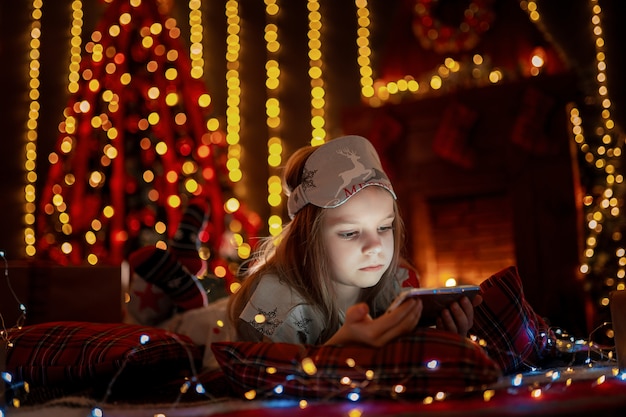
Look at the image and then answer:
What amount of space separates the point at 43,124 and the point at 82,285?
277cm

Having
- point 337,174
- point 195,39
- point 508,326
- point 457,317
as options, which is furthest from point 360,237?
point 195,39

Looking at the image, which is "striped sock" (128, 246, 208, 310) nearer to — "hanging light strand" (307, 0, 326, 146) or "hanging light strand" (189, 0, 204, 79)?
"hanging light strand" (307, 0, 326, 146)

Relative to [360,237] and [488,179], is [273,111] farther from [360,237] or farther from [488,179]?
[360,237]

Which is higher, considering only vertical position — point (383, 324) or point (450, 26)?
point (450, 26)

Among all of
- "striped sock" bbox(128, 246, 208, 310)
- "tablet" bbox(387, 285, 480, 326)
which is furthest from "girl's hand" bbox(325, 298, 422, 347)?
"striped sock" bbox(128, 246, 208, 310)

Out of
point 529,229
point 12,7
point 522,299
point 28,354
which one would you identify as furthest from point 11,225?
point 522,299

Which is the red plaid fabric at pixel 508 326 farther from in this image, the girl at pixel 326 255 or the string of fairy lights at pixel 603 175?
the string of fairy lights at pixel 603 175

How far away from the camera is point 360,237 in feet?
4.15

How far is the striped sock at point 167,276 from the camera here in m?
1.92

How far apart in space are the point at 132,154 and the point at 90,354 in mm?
2173

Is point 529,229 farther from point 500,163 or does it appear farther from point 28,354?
point 28,354

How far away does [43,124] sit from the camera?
13.3ft

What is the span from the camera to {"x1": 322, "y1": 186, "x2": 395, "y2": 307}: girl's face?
126 centimetres

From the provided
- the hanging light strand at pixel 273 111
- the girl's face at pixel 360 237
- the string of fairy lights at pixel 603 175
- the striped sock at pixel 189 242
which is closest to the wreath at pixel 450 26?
the string of fairy lights at pixel 603 175
